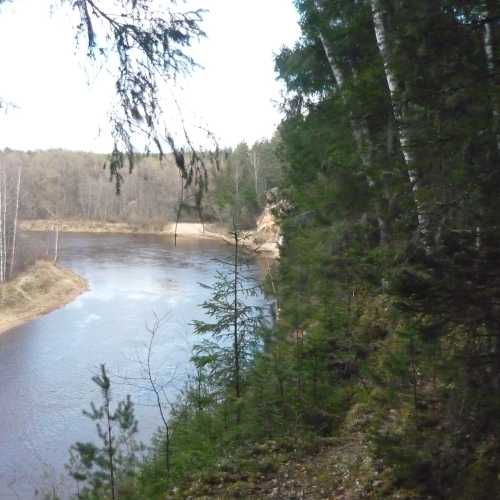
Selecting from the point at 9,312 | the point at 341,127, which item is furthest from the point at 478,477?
the point at 9,312

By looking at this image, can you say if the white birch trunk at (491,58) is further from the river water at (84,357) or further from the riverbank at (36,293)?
the riverbank at (36,293)

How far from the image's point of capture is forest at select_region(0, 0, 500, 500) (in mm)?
3059

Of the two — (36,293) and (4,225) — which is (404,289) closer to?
(36,293)

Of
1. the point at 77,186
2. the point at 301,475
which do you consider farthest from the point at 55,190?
the point at 301,475

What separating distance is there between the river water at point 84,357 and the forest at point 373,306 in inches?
62.6

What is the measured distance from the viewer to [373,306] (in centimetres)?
896

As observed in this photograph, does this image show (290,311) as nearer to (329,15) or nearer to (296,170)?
(329,15)

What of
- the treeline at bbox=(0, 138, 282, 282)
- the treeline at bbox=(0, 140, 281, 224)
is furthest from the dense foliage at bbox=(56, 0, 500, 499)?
the treeline at bbox=(0, 140, 281, 224)

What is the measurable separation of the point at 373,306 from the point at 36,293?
22.8 metres

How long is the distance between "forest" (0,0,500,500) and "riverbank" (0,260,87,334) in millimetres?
14139

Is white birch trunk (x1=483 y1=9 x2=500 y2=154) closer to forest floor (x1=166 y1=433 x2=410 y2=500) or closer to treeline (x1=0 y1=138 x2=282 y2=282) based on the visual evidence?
forest floor (x1=166 y1=433 x2=410 y2=500)

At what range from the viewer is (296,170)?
45.2ft

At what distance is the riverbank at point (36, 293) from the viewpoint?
24.1m

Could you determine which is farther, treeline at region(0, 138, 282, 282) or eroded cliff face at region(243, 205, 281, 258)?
treeline at region(0, 138, 282, 282)
